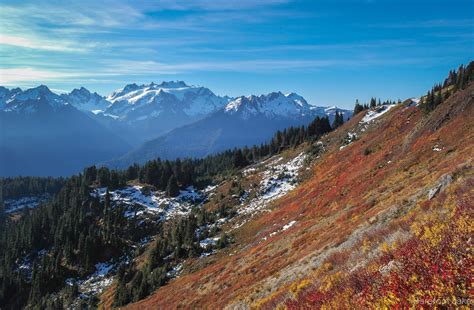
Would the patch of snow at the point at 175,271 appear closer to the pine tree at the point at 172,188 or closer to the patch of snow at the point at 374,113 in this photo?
the pine tree at the point at 172,188

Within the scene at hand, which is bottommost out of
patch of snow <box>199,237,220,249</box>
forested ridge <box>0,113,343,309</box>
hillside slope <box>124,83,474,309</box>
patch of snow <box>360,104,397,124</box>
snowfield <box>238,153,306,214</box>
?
forested ridge <box>0,113,343,309</box>

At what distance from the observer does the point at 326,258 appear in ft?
62.6

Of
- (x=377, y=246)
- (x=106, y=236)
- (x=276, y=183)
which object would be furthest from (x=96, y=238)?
(x=377, y=246)

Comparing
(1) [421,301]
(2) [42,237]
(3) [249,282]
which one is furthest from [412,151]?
(2) [42,237]

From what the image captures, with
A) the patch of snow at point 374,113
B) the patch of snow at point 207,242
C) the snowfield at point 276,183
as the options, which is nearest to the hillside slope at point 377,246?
the patch of snow at point 207,242

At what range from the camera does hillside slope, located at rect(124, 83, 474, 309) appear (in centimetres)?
890

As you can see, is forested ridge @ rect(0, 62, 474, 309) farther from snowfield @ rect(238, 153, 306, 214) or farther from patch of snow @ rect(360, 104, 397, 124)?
patch of snow @ rect(360, 104, 397, 124)

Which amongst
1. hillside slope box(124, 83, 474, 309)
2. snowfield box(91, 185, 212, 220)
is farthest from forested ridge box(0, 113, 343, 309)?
hillside slope box(124, 83, 474, 309)

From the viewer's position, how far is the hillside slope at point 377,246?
29.2ft

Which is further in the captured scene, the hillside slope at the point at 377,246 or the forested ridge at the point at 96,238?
the forested ridge at the point at 96,238

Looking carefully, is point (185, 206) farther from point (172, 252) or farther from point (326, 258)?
point (326, 258)

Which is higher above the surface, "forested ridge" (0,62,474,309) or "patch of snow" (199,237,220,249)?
"patch of snow" (199,237,220,249)

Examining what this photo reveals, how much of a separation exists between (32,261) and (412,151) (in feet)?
442

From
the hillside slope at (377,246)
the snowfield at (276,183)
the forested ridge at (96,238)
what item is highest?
the hillside slope at (377,246)
